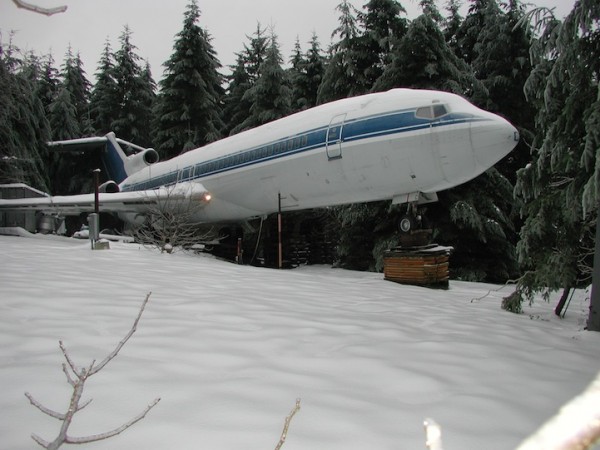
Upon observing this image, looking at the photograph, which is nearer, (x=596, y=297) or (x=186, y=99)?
(x=596, y=297)

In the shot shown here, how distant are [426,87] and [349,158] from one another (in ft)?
18.2

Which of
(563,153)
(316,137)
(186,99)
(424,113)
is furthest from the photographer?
(186,99)

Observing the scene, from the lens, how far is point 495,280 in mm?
12641

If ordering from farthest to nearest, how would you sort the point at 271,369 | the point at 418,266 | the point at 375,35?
1. the point at 375,35
2. the point at 418,266
3. the point at 271,369

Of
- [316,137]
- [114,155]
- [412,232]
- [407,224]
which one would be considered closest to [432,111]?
[407,224]

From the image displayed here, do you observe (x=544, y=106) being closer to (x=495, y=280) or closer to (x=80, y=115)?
(x=495, y=280)

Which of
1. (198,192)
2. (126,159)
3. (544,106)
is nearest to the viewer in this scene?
(544,106)

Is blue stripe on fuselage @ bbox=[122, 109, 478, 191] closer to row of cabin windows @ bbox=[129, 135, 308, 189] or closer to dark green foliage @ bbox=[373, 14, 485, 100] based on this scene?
row of cabin windows @ bbox=[129, 135, 308, 189]

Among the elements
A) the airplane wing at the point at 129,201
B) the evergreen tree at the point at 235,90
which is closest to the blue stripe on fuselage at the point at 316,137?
the airplane wing at the point at 129,201

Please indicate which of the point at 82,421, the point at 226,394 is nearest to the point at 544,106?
the point at 226,394

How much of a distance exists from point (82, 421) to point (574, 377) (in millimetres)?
2730

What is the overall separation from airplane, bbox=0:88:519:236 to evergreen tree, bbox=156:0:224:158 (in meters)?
9.88

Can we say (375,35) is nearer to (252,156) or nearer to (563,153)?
(252,156)

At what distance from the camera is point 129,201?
43.5 ft
